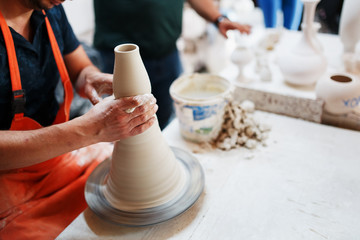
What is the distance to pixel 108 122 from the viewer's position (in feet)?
3.60

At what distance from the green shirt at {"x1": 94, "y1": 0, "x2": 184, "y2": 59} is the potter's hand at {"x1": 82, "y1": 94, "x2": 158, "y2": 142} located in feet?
3.86

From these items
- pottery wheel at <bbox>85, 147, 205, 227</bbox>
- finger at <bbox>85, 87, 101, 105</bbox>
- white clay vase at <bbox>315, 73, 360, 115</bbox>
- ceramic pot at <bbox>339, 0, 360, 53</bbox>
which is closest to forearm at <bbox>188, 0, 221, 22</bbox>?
ceramic pot at <bbox>339, 0, 360, 53</bbox>

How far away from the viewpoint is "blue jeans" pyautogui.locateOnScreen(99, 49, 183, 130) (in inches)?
90.7

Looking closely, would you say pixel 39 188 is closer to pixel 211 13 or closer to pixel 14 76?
pixel 14 76

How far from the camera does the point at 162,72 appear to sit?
7.75ft

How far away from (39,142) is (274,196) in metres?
0.90

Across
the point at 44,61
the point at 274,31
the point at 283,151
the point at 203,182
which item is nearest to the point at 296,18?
the point at 274,31

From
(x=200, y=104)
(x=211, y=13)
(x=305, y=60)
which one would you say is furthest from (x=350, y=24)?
(x=200, y=104)

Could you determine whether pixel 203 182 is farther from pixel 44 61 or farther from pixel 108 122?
pixel 44 61

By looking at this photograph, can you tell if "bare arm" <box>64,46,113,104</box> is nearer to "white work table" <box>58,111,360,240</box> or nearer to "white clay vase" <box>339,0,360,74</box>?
"white work table" <box>58,111,360,240</box>

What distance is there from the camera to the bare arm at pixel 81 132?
1081 mm

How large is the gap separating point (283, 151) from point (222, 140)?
293 mm

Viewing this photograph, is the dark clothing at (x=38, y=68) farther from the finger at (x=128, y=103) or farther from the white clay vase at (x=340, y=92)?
the white clay vase at (x=340, y=92)

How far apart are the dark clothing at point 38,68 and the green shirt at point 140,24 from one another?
1.94 feet
